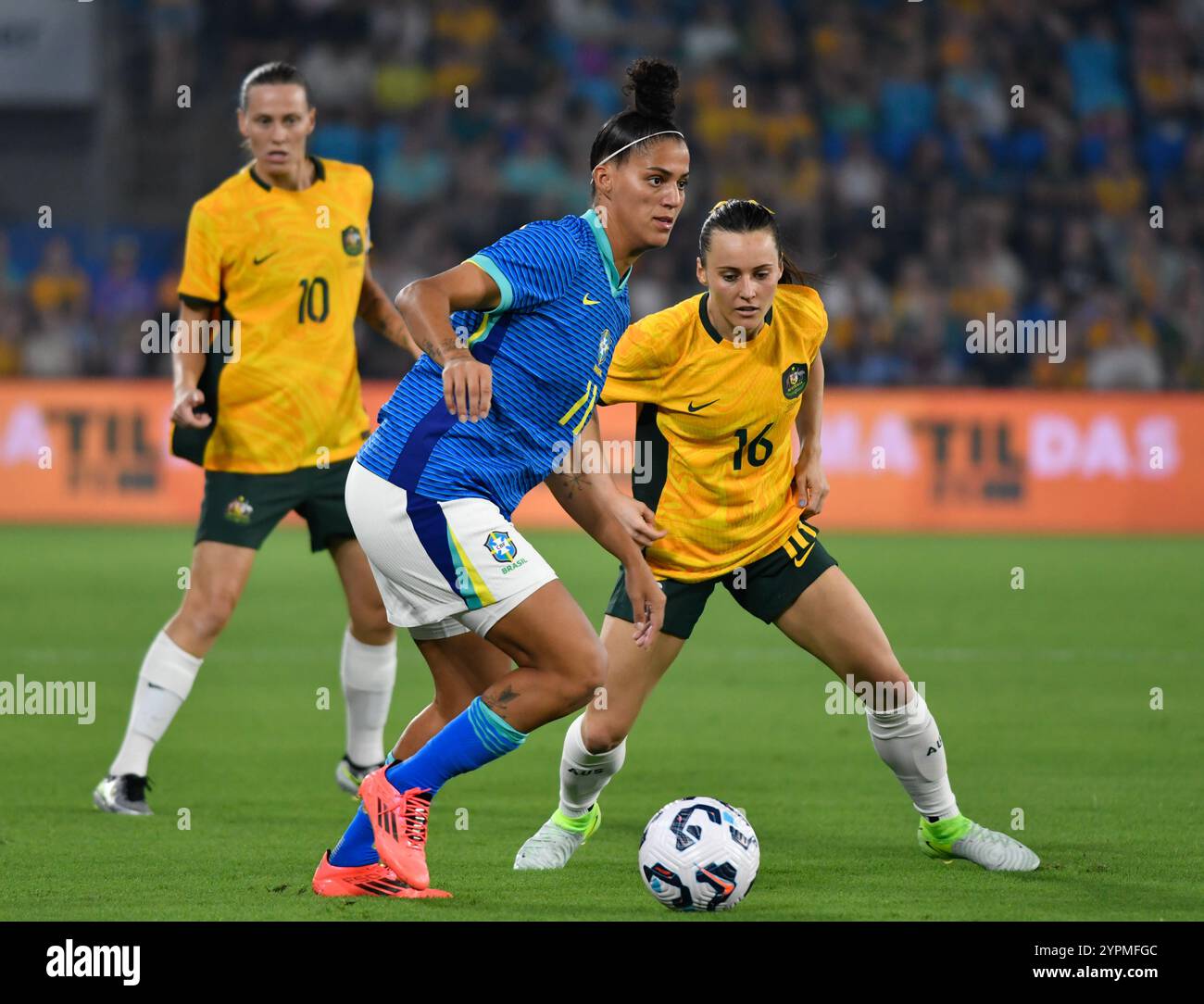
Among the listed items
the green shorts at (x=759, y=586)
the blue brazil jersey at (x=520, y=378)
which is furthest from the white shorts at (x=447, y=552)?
the green shorts at (x=759, y=586)

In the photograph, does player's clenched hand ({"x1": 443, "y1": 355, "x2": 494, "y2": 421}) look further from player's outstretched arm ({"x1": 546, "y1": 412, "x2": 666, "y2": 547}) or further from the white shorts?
player's outstretched arm ({"x1": 546, "y1": 412, "x2": 666, "y2": 547})

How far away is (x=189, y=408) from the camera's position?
6672 millimetres

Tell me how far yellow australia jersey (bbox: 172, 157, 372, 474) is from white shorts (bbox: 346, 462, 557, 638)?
1.98m

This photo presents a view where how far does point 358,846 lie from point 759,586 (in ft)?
4.98

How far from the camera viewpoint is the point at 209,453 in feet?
22.8

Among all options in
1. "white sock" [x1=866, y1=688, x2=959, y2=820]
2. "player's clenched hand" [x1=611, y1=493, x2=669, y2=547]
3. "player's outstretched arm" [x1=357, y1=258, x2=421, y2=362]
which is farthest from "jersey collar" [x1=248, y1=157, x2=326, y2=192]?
"white sock" [x1=866, y1=688, x2=959, y2=820]

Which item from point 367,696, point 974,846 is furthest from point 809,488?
point 367,696

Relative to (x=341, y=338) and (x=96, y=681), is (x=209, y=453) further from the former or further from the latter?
(x=96, y=681)

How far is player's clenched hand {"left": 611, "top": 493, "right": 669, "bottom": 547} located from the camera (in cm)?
541

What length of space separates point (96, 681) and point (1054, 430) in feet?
33.9

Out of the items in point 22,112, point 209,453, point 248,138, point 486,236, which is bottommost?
point 209,453

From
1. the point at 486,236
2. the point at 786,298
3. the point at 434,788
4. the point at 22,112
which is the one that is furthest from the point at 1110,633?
the point at 22,112
